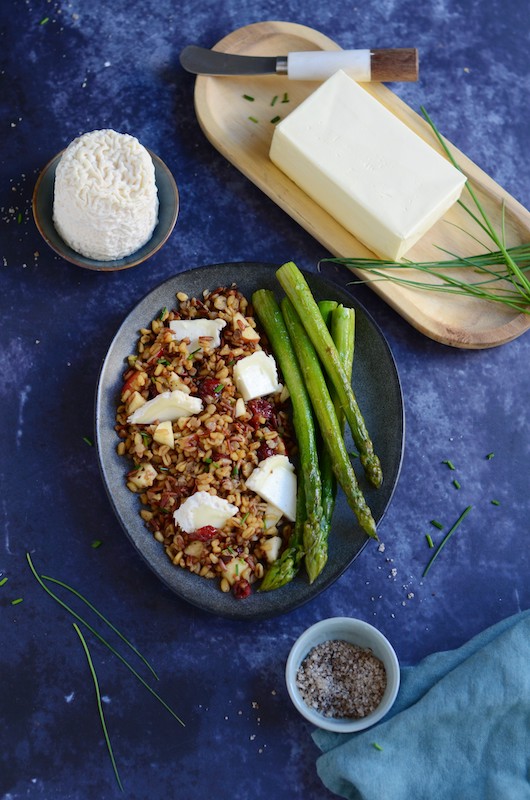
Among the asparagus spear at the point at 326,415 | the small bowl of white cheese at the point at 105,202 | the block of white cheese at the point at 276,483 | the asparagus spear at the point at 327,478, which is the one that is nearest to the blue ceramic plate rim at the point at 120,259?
the small bowl of white cheese at the point at 105,202

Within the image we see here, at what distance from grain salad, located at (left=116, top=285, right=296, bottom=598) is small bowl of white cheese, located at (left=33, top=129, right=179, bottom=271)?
0.96ft

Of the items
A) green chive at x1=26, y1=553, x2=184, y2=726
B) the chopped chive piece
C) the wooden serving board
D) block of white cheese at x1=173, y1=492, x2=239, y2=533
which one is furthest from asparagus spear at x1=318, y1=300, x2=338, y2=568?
green chive at x1=26, y1=553, x2=184, y2=726

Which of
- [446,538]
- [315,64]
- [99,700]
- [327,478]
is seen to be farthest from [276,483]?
[315,64]

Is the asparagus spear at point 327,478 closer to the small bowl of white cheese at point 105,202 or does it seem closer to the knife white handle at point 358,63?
the small bowl of white cheese at point 105,202

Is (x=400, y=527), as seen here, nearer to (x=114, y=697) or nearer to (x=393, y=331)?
(x=393, y=331)

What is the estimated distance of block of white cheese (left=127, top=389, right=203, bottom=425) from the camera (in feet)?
10.3

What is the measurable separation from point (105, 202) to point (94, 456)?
919 millimetres

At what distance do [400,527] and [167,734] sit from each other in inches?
43.9

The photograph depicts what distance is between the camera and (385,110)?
134 inches

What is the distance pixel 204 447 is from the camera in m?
3.14

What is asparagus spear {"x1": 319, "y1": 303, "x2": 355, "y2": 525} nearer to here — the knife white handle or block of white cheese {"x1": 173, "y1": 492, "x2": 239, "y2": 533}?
block of white cheese {"x1": 173, "y1": 492, "x2": 239, "y2": 533}

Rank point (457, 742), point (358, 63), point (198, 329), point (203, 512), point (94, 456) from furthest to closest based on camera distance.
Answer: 1. point (358, 63)
2. point (94, 456)
3. point (198, 329)
4. point (457, 742)
5. point (203, 512)

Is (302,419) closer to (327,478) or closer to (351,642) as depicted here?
(327,478)

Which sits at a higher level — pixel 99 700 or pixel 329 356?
pixel 329 356
